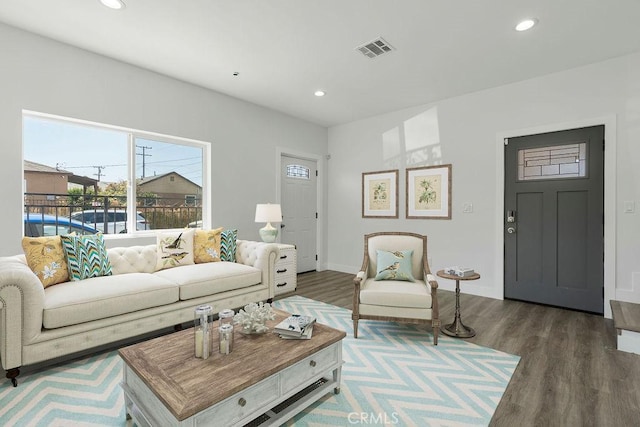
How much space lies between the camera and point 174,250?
126 inches

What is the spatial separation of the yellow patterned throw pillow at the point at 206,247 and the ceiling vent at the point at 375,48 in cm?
253

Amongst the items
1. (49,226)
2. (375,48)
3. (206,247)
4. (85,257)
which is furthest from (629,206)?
(49,226)

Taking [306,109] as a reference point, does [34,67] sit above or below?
below

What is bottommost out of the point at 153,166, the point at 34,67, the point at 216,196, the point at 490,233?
the point at 490,233

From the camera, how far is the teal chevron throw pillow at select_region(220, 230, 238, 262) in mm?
3570

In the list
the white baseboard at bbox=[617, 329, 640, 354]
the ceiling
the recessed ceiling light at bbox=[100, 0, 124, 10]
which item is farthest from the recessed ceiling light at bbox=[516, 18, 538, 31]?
the recessed ceiling light at bbox=[100, 0, 124, 10]

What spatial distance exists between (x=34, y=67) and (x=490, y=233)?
5.17m

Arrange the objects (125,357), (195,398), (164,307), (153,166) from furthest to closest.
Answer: (153,166)
(164,307)
(125,357)
(195,398)

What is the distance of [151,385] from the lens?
1.31m

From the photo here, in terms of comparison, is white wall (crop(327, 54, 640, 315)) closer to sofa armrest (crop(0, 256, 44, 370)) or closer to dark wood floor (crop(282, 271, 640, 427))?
dark wood floor (crop(282, 271, 640, 427))

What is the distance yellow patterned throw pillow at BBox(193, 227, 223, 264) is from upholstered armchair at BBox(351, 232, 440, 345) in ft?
5.52

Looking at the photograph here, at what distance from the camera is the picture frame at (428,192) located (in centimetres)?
428

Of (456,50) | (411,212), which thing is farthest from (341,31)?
(411,212)

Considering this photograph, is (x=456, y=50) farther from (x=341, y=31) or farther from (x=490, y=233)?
A: (x=490, y=233)
